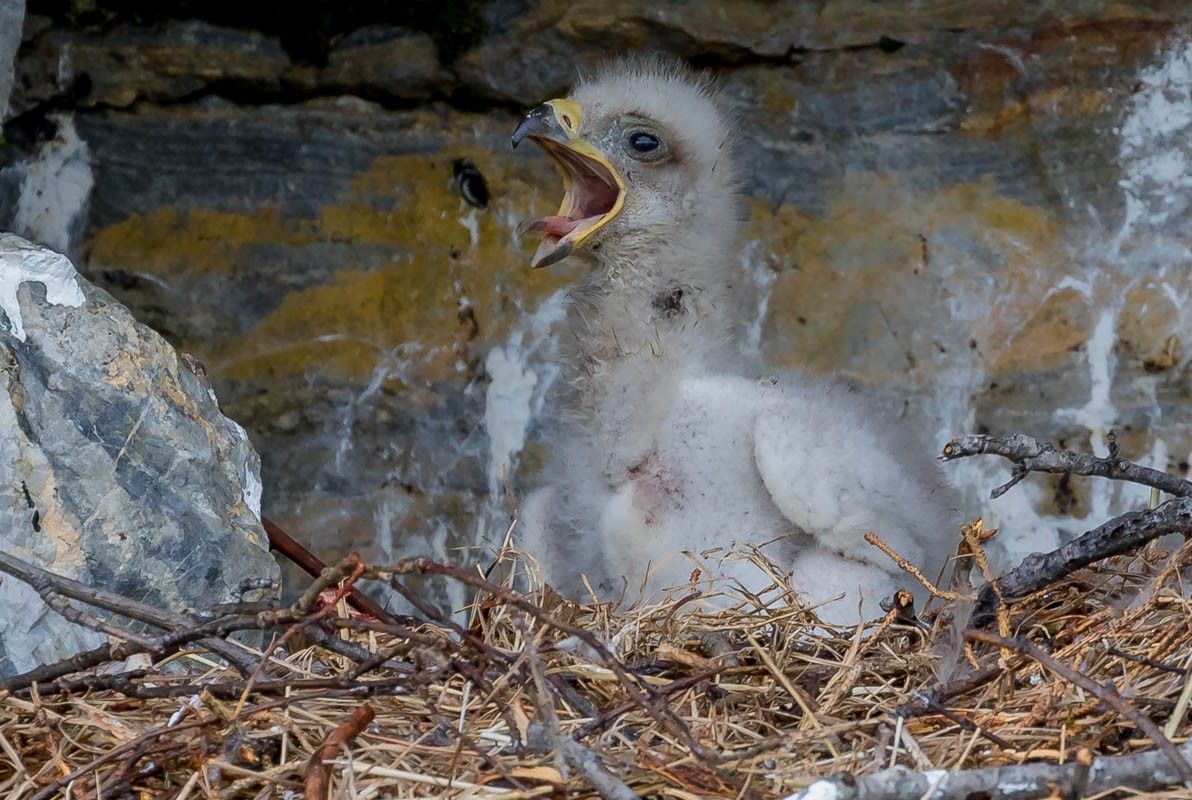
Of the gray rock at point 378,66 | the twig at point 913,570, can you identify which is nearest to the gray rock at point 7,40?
the gray rock at point 378,66

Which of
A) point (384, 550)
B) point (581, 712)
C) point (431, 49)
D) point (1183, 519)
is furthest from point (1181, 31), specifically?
point (581, 712)

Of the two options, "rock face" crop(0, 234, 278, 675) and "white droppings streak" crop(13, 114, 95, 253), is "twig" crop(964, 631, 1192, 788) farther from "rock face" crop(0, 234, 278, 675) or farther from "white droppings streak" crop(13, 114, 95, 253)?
"white droppings streak" crop(13, 114, 95, 253)

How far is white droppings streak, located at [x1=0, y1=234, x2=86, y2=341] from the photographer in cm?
299

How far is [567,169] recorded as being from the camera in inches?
141

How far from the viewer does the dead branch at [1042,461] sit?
7.99 ft

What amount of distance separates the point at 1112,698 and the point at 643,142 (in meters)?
1.84

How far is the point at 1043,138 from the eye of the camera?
4.61m

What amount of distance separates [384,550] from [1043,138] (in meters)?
2.36

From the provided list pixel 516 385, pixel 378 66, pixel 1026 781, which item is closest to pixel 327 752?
pixel 1026 781

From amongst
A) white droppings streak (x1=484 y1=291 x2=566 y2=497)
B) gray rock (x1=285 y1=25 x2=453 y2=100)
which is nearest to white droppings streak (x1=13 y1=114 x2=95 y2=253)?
gray rock (x1=285 y1=25 x2=453 y2=100)

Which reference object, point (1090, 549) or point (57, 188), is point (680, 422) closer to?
point (1090, 549)

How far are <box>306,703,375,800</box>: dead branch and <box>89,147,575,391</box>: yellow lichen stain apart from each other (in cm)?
283

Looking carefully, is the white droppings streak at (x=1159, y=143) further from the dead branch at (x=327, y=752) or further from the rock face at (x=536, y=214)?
the dead branch at (x=327, y=752)

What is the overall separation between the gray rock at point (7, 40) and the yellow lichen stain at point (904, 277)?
219cm
